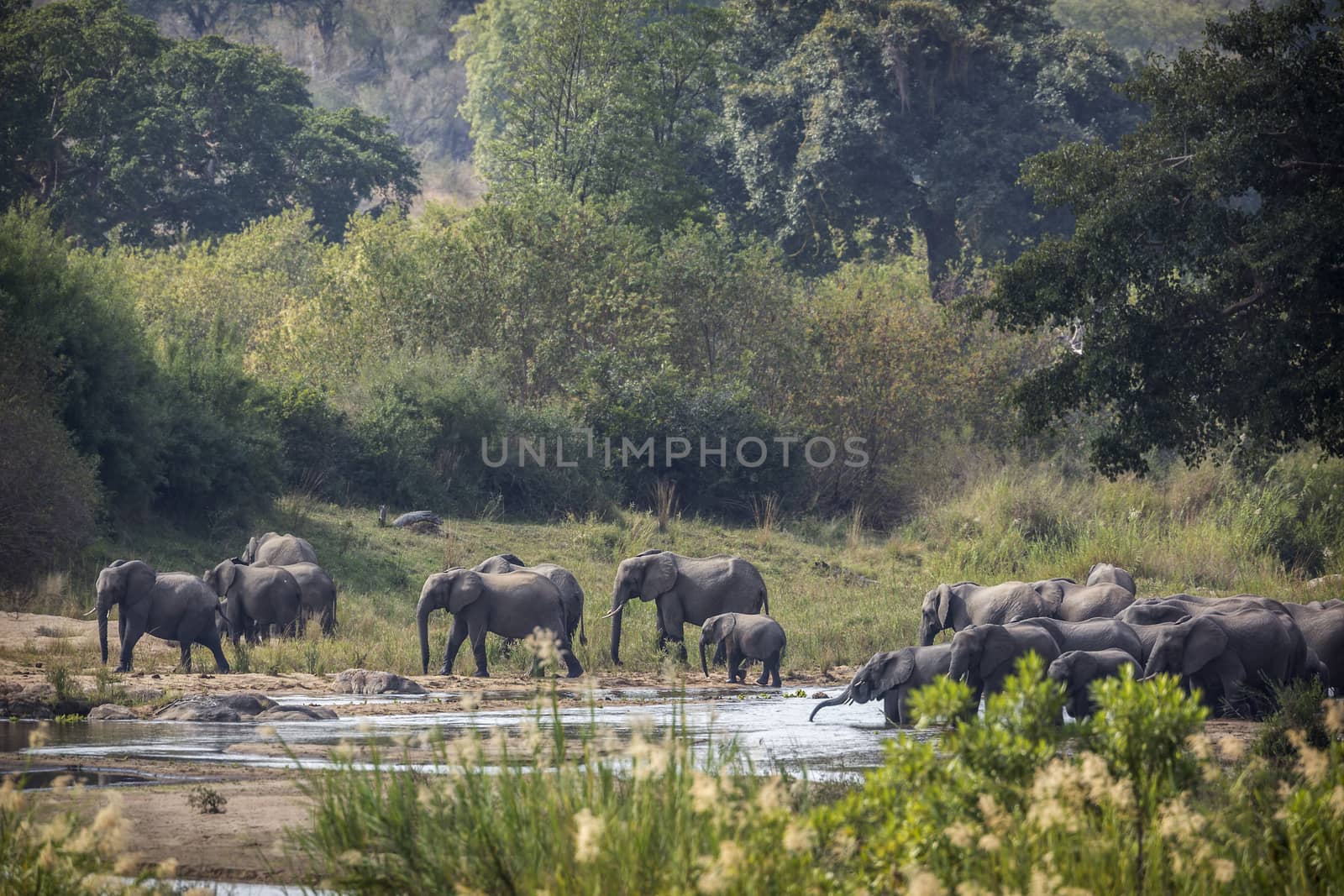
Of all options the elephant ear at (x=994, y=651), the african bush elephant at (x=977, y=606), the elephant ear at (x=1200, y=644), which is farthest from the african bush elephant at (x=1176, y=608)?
the elephant ear at (x=994, y=651)

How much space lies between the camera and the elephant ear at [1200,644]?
15.4 m

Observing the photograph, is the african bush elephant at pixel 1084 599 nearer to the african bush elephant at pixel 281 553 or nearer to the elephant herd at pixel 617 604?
the elephant herd at pixel 617 604

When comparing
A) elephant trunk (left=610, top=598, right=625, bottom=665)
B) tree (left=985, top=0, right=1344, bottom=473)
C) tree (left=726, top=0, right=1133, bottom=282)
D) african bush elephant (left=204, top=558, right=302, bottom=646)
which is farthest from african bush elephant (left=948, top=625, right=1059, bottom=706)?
tree (left=726, top=0, right=1133, bottom=282)

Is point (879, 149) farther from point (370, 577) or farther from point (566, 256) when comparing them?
point (370, 577)

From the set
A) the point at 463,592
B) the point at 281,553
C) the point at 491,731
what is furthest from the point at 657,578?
the point at 491,731

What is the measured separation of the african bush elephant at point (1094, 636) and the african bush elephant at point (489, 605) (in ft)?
20.4

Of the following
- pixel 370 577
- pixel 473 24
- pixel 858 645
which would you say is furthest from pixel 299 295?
pixel 473 24

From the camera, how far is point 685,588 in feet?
72.5

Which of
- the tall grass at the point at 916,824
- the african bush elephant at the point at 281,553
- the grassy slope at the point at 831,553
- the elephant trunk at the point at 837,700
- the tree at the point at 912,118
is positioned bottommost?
the grassy slope at the point at 831,553

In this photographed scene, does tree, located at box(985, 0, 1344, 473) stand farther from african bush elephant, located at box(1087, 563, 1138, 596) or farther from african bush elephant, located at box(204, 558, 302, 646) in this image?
african bush elephant, located at box(204, 558, 302, 646)

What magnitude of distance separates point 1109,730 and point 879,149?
1904 inches

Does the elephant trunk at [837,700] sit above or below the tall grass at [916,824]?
below

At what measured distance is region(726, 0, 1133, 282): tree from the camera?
5319 cm

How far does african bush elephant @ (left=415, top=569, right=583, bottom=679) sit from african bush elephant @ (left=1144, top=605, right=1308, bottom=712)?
7192mm
